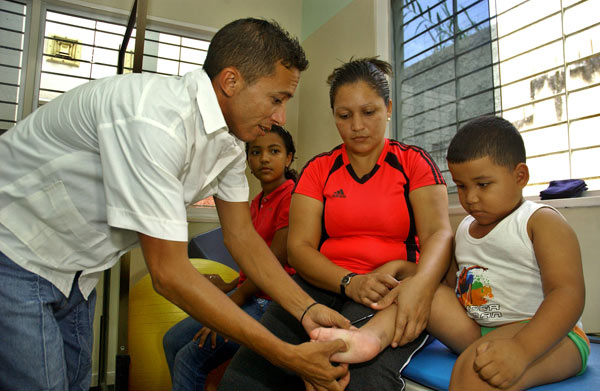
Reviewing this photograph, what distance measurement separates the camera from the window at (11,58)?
265 cm

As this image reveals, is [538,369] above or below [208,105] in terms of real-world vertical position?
below

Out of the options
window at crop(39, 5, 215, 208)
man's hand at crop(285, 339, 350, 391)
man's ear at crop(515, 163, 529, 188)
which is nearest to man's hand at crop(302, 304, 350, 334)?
man's hand at crop(285, 339, 350, 391)

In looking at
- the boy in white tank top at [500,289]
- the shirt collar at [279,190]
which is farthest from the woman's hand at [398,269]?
the shirt collar at [279,190]

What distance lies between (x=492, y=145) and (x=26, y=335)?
1104 millimetres

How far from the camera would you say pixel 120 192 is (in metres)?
0.78

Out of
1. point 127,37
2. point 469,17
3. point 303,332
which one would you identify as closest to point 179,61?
point 127,37

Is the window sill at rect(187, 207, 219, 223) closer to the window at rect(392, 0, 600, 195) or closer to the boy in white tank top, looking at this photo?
the window at rect(392, 0, 600, 195)

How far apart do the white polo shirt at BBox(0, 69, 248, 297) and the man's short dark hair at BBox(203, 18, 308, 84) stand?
70 mm

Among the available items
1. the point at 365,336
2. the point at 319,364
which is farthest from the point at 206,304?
the point at 365,336

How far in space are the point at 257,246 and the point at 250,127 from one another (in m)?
0.34

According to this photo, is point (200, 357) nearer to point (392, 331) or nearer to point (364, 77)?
point (392, 331)

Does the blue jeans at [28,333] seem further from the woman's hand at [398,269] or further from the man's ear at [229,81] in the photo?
the woman's hand at [398,269]

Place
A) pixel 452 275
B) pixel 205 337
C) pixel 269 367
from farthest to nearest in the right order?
pixel 205 337 → pixel 452 275 → pixel 269 367

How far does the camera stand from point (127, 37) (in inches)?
92.8
